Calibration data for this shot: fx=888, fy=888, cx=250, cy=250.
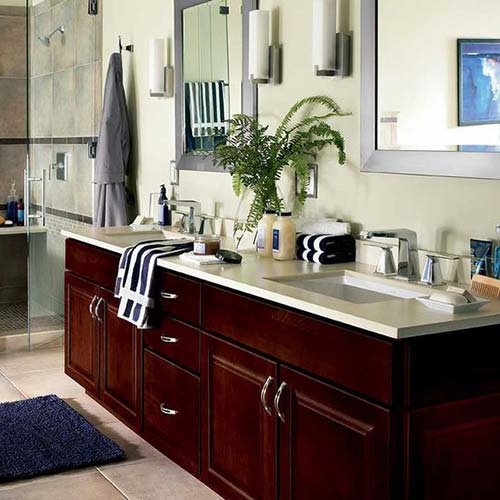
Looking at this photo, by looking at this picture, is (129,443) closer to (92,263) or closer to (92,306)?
(92,306)

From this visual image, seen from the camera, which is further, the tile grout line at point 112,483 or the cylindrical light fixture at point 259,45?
the cylindrical light fixture at point 259,45

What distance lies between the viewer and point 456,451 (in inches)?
86.3

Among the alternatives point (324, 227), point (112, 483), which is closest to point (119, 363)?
point (112, 483)

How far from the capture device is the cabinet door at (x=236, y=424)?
2594mm

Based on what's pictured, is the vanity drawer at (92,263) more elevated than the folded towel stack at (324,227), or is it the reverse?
the folded towel stack at (324,227)

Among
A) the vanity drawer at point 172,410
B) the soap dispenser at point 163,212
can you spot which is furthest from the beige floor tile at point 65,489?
the soap dispenser at point 163,212

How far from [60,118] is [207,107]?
4.97 ft

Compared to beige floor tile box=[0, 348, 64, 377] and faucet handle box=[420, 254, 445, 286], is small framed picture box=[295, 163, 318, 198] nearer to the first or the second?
faucet handle box=[420, 254, 445, 286]

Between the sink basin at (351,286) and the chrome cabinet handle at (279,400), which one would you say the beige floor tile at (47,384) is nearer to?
the sink basin at (351,286)

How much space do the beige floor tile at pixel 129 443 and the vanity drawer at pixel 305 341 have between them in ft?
2.59

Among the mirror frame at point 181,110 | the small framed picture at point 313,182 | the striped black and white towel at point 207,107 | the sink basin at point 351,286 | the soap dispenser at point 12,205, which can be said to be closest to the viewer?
the sink basin at point 351,286

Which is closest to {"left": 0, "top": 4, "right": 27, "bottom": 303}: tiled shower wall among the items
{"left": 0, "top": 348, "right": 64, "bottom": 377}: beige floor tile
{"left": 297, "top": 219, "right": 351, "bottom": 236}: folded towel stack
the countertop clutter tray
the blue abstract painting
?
{"left": 0, "top": 348, "right": 64, "bottom": 377}: beige floor tile

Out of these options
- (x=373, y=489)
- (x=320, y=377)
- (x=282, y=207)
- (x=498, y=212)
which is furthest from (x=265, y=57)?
(x=373, y=489)

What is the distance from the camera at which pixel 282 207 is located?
3.35m
